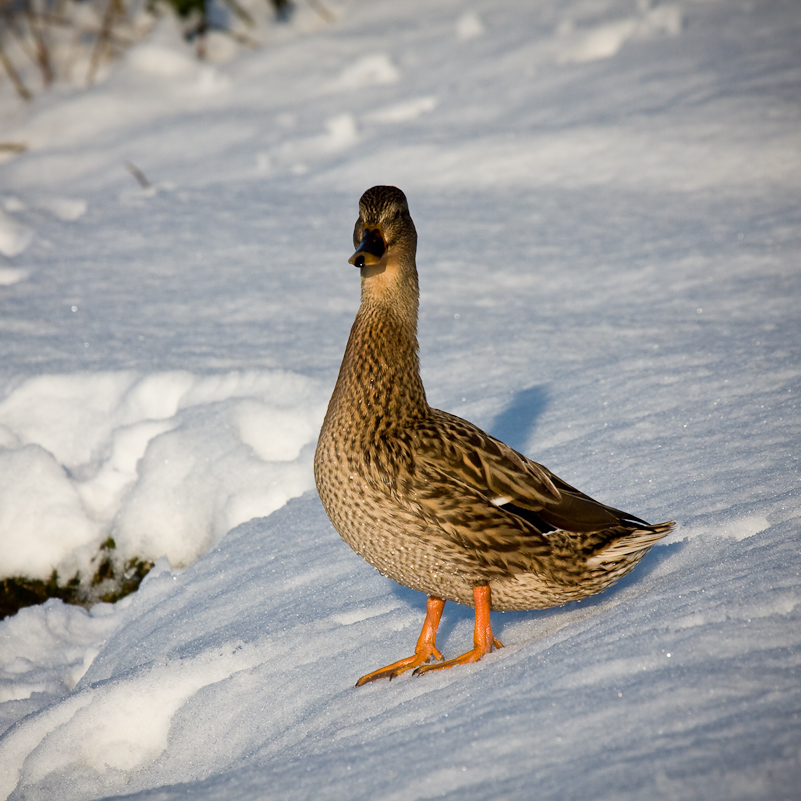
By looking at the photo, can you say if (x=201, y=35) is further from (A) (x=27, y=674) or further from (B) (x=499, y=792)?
(B) (x=499, y=792)

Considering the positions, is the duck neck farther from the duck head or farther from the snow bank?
the snow bank

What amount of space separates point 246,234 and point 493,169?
1.78 metres

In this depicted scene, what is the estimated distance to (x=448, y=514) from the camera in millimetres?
2510

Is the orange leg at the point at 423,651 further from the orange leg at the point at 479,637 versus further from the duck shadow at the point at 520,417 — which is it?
the duck shadow at the point at 520,417

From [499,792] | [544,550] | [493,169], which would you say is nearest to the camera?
[499,792]

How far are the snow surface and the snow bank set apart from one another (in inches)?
0.6

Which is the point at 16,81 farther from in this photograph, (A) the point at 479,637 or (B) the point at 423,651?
(A) the point at 479,637

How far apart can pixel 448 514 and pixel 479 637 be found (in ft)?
1.24

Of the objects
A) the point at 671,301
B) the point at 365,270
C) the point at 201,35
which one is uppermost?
the point at 201,35

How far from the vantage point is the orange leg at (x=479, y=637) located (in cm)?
251

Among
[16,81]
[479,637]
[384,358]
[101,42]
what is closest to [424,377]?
[384,358]

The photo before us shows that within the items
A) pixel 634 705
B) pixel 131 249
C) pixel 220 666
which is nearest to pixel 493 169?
pixel 131 249

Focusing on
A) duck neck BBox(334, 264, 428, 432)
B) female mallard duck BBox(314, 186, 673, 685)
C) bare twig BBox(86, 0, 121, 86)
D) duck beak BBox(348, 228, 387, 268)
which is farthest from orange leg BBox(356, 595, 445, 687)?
bare twig BBox(86, 0, 121, 86)

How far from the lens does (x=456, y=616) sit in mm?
3041
